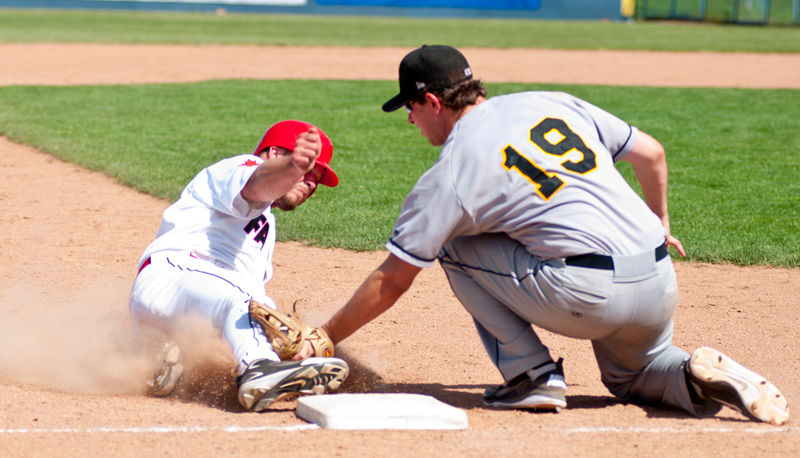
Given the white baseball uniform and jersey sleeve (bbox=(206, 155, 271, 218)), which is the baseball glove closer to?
the white baseball uniform

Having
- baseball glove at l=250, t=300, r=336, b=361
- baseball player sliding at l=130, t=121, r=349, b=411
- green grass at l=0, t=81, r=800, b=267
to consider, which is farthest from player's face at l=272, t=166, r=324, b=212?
green grass at l=0, t=81, r=800, b=267

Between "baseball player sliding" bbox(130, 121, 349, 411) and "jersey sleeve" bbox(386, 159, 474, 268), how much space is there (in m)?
0.45

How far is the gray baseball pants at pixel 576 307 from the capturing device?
269 cm

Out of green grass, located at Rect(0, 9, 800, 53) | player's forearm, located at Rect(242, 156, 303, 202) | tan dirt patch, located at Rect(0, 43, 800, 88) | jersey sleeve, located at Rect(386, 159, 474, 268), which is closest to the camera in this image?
jersey sleeve, located at Rect(386, 159, 474, 268)

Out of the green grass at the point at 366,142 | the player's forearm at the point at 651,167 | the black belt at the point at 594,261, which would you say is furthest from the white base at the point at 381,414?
the green grass at the point at 366,142

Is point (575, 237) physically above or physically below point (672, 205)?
above

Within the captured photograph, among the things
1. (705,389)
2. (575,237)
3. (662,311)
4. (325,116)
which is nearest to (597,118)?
(575,237)

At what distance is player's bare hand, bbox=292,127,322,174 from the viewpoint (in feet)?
9.29

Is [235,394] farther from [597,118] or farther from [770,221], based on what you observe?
[770,221]

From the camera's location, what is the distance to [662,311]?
110 inches

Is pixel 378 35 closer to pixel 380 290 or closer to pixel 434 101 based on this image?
pixel 434 101

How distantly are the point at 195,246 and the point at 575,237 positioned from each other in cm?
→ 160

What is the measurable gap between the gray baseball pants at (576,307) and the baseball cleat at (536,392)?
0.15 feet

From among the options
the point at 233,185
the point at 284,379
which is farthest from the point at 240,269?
the point at 284,379
